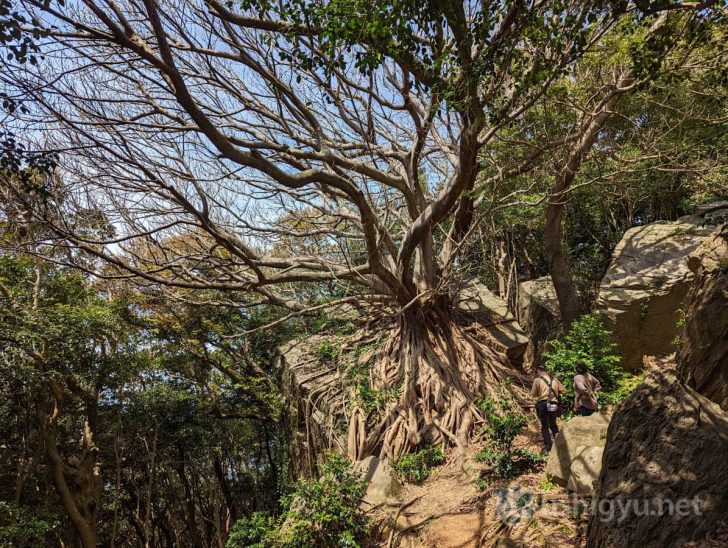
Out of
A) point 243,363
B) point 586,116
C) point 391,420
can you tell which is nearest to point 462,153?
point 586,116

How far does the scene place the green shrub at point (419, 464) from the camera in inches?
256

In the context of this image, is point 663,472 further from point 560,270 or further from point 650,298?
point 560,270

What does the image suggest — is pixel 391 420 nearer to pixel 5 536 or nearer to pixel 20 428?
pixel 5 536

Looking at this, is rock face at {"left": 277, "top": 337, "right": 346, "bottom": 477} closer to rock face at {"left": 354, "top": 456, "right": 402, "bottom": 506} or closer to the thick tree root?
the thick tree root

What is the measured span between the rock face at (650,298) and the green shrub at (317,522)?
5.47 m

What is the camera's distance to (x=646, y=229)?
29.3 feet

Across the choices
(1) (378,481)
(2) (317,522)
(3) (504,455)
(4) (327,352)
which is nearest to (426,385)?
(1) (378,481)

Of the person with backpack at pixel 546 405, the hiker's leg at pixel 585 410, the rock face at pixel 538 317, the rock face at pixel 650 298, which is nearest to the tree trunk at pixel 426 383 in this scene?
the rock face at pixel 538 317

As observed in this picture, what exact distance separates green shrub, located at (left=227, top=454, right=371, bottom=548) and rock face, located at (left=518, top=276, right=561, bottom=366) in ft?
19.5

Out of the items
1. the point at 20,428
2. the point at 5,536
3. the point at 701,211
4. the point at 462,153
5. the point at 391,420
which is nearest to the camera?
the point at 462,153

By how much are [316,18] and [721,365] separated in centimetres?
521

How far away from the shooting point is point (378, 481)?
5906 millimetres

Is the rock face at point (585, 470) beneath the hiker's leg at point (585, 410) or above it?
beneath

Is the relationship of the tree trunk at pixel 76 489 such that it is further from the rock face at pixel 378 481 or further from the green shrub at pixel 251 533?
the rock face at pixel 378 481
